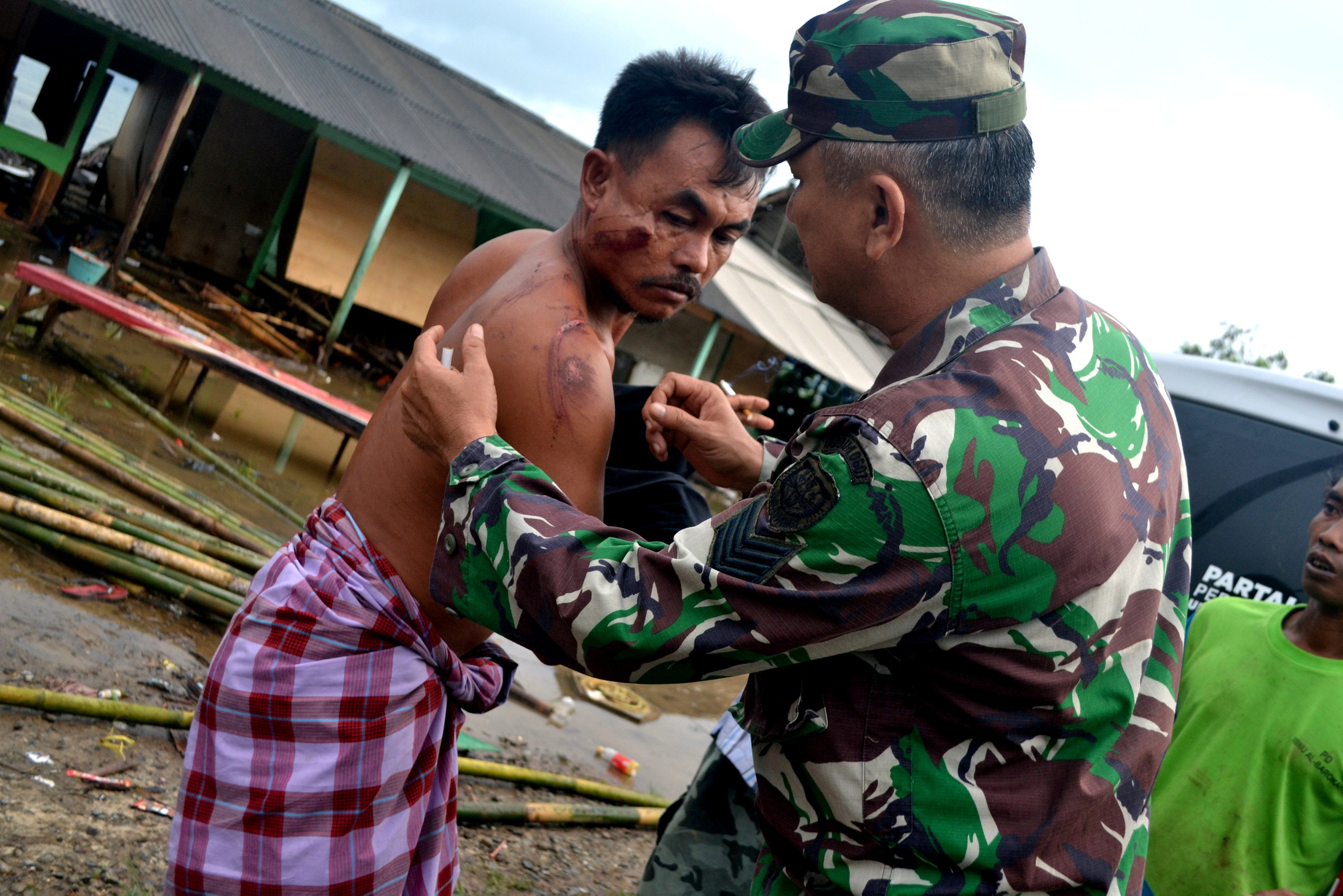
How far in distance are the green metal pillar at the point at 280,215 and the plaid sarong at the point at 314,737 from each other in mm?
13598

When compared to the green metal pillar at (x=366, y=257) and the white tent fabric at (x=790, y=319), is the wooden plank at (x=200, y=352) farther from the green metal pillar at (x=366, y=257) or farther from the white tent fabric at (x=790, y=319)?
the white tent fabric at (x=790, y=319)

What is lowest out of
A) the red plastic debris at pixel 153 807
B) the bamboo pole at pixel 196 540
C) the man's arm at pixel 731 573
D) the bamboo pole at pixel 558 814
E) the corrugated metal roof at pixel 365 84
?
the red plastic debris at pixel 153 807

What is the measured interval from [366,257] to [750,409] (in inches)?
Answer: 422

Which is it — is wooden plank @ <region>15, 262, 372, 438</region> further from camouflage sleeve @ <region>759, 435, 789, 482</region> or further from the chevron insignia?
the chevron insignia

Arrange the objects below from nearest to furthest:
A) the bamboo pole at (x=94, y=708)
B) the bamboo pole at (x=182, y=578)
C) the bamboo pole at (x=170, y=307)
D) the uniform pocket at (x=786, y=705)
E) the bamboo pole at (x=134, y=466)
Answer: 1. the uniform pocket at (x=786, y=705)
2. the bamboo pole at (x=94, y=708)
3. the bamboo pole at (x=182, y=578)
4. the bamboo pole at (x=134, y=466)
5. the bamboo pole at (x=170, y=307)

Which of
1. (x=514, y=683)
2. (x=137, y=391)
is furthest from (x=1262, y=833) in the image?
(x=137, y=391)

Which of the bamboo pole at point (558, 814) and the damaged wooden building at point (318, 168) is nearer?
the bamboo pole at point (558, 814)

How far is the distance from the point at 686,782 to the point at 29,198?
12847 mm

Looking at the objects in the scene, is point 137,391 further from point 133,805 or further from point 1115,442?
point 1115,442

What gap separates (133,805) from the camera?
298 centimetres

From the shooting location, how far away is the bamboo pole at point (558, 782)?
409 centimetres

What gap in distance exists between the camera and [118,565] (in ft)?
14.5

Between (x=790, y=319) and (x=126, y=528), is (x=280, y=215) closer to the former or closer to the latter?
(x=790, y=319)

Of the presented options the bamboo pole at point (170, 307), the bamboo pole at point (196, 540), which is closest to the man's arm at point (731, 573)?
the bamboo pole at point (196, 540)
